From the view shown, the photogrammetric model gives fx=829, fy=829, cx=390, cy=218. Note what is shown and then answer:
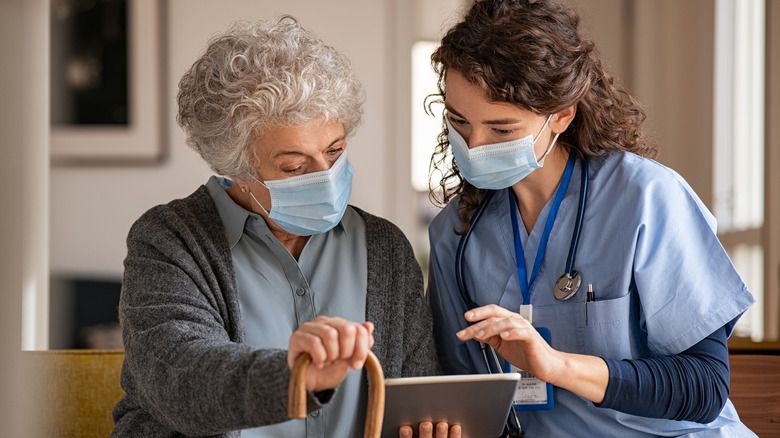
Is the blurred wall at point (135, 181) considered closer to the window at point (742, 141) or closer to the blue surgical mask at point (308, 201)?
the window at point (742, 141)

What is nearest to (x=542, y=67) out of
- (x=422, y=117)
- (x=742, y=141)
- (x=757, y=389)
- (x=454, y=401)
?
(x=454, y=401)

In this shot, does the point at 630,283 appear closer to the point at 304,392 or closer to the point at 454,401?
the point at 454,401

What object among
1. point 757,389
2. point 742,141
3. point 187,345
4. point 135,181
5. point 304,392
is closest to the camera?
point 304,392

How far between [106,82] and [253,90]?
258cm

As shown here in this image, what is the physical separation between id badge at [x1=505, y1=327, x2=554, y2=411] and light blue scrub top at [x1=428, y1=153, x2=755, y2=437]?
A: 41 mm

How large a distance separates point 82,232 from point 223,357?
9.47 feet

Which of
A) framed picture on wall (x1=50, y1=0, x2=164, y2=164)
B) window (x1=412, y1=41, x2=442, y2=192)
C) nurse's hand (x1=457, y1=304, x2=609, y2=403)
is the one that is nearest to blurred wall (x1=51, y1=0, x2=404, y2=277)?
framed picture on wall (x1=50, y1=0, x2=164, y2=164)

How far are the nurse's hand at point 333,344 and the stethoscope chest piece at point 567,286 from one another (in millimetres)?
643

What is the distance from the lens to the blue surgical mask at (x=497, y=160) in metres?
1.64

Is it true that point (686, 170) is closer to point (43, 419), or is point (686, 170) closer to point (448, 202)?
point (448, 202)

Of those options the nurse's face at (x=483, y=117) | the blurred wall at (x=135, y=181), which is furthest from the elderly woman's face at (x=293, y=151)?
the blurred wall at (x=135, y=181)

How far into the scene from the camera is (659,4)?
404 cm

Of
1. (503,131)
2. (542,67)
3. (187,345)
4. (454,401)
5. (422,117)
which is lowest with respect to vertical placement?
(454,401)

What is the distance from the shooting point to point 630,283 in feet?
5.34
